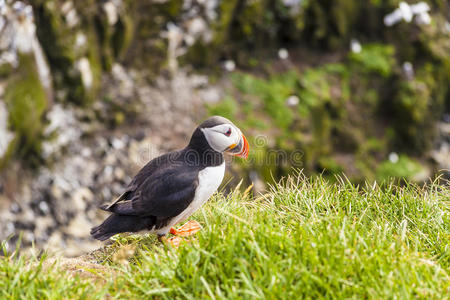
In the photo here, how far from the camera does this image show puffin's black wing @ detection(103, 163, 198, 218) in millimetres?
3381

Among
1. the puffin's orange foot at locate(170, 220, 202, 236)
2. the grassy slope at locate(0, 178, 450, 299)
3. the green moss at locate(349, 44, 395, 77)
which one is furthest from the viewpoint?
the green moss at locate(349, 44, 395, 77)

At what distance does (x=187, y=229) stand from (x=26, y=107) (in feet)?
12.6

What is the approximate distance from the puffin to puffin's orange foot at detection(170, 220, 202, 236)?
0.17 m

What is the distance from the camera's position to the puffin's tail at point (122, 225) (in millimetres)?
3389

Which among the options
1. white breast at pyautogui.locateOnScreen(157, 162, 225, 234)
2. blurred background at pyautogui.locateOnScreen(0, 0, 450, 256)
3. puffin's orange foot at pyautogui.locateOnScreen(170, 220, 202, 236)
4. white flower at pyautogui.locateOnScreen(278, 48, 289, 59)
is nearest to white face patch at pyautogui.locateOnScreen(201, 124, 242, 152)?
white breast at pyautogui.locateOnScreen(157, 162, 225, 234)

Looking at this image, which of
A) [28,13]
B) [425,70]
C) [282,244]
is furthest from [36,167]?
[425,70]

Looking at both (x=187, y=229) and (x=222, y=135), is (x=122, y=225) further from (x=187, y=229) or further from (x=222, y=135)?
(x=222, y=135)

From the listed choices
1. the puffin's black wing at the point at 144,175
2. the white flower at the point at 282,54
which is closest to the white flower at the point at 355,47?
the white flower at the point at 282,54

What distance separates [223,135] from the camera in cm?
346

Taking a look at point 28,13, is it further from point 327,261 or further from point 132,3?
point 327,261

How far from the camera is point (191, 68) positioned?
895cm

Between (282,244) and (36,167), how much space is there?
515 centimetres

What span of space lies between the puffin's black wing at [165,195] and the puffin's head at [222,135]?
10.2 inches

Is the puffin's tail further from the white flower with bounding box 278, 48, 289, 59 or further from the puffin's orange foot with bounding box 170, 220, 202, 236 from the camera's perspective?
the white flower with bounding box 278, 48, 289, 59
